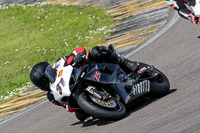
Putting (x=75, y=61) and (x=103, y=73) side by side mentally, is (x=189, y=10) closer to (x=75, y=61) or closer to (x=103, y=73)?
(x=103, y=73)

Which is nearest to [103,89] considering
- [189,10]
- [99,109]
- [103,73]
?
[103,73]

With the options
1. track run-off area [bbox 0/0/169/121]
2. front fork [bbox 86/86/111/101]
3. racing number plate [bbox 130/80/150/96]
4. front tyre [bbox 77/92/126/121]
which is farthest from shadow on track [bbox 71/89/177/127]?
track run-off area [bbox 0/0/169/121]

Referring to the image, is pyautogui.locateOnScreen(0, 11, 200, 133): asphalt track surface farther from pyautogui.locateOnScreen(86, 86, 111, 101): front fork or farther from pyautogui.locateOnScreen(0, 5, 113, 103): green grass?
pyautogui.locateOnScreen(0, 5, 113, 103): green grass

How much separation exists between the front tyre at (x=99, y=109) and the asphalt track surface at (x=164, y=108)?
12 centimetres

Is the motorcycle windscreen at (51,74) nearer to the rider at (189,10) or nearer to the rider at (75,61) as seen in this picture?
the rider at (75,61)

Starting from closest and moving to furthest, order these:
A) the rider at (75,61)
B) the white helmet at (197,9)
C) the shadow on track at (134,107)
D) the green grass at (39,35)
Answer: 1. the rider at (75,61)
2. the shadow on track at (134,107)
3. the white helmet at (197,9)
4. the green grass at (39,35)

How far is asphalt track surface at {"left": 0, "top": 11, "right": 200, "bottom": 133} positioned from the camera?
A: 5.58 m

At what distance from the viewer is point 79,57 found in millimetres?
6500

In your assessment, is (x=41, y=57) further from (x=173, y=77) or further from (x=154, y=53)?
(x=173, y=77)

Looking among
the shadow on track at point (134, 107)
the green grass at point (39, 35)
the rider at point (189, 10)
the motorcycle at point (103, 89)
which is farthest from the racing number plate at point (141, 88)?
the green grass at point (39, 35)

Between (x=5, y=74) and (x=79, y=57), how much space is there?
17.8 ft

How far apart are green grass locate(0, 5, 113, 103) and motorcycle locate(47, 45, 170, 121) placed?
3.76 metres

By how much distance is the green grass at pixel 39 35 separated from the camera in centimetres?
1140

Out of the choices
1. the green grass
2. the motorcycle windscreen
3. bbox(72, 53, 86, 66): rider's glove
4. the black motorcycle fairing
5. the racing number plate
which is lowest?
the green grass
